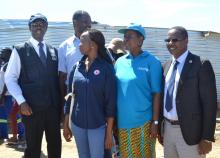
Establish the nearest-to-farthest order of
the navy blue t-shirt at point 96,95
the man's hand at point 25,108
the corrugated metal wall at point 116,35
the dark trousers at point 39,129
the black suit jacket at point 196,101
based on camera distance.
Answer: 1. the black suit jacket at point 196,101
2. the navy blue t-shirt at point 96,95
3. the man's hand at point 25,108
4. the dark trousers at point 39,129
5. the corrugated metal wall at point 116,35

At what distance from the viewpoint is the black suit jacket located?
12.7 ft

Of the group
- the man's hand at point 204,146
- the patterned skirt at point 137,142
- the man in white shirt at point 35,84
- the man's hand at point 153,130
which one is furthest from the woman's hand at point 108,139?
the man in white shirt at point 35,84

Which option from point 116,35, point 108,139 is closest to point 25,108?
point 108,139

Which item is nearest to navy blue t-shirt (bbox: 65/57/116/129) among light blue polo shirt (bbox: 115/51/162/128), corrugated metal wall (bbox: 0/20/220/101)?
light blue polo shirt (bbox: 115/51/162/128)

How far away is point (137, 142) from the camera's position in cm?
415

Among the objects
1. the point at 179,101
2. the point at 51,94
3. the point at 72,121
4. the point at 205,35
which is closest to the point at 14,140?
the point at 51,94

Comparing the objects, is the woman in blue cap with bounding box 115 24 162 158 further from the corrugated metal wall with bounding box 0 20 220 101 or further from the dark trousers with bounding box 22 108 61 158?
the corrugated metal wall with bounding box 0 20 220 101

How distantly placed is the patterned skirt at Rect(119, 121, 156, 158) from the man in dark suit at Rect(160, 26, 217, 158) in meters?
0.19

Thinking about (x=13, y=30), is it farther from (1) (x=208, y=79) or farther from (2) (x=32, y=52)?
(1) (x=208, y=79)

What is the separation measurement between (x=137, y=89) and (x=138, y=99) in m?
0.10

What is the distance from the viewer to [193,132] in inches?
155

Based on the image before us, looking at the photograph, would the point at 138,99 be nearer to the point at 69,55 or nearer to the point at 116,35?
the point at 69,55

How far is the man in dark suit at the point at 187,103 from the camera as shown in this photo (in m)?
3.88

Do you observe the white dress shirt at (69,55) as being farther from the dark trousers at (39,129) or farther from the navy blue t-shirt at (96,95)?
the navy blue t-shirt at (96,95)
